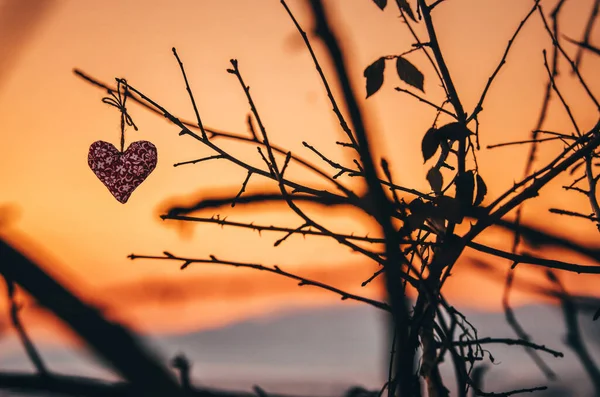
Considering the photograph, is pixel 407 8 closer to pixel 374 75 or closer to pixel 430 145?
pixel 374 75

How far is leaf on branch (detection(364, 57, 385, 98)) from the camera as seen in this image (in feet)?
4.20

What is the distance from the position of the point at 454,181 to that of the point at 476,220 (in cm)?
8

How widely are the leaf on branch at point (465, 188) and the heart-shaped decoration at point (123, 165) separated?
3.50ft

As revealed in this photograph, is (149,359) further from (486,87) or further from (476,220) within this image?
(486,87)

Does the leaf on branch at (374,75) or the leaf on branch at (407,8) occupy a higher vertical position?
the leaf on branch at (407,8)

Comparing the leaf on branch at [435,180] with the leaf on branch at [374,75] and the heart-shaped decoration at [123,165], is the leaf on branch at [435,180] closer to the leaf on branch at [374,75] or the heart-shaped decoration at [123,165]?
the leaf on branch at [374,75]

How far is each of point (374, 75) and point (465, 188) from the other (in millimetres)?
317

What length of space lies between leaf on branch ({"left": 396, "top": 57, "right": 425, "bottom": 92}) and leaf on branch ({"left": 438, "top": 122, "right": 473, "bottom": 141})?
18 centimetres

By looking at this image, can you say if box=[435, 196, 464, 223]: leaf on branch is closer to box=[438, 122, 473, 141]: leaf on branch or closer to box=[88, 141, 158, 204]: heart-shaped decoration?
box=[438, 122, 473, 141]: leaf on branch

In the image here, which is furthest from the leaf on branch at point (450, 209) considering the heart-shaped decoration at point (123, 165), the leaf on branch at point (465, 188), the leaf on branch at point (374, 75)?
the heart-shaped decoration at point (123, 165)

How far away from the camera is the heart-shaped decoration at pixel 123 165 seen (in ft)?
6.35

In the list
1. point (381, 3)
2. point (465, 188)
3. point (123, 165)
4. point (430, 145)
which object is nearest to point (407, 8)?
point (381, 3)

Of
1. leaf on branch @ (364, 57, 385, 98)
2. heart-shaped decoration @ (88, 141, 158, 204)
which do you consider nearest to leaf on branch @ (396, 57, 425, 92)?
leaf on branch @ (364, 57, 385, 98)

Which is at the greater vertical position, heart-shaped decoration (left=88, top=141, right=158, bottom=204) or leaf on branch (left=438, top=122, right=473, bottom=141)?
leaf on branch (left=438, top=122, right=473, bottom=141)
